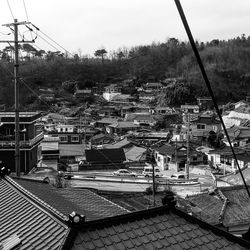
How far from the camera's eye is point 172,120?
39.1 metres

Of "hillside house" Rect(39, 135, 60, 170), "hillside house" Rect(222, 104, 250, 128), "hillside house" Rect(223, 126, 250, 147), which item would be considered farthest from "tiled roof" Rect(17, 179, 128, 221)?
"hillside house" Rect(222, 104, 250, 128)

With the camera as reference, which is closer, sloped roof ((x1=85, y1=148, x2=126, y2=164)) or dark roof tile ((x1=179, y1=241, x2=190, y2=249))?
dark roof tile ((x1=179, y1=241, x2=190, y2=249))

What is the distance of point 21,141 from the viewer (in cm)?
1369

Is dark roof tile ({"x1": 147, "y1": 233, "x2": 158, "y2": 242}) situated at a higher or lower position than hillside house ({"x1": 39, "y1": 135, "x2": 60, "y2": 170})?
higher

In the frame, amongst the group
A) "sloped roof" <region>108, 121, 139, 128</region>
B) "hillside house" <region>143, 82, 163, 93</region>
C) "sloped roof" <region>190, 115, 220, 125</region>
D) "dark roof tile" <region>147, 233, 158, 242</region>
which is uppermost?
"hillside house" <region>143, 82, 163, 93</region>

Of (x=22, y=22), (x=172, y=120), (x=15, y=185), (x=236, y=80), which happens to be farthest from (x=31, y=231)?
(x=236, y=80)

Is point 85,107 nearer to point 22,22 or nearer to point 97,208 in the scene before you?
point 22,22

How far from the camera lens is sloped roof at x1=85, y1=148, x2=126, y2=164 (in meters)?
19.1

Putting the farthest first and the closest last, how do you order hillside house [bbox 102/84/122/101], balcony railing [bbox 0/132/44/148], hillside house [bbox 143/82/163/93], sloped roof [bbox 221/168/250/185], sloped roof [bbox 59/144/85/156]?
hillside house [bbox 143/82/163/93] < hillside house [bbox 102/84/122/101] < sloped roof [bbox 59/144/85/156] < balcony railing [bbox 0/132/44/148] < sloped roof [bbox 221/168/250/185]

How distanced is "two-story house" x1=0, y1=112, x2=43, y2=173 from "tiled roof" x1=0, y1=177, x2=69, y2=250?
Answer: 8664mm

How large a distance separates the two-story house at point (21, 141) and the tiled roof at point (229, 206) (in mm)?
6095

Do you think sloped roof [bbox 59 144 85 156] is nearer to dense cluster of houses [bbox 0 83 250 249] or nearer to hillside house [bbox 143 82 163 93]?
dense cluster of houses [bbox 0 83 250 249]

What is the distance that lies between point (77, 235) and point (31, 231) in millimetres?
606

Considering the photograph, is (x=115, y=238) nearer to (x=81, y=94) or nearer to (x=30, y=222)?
(x=30, y=222)
